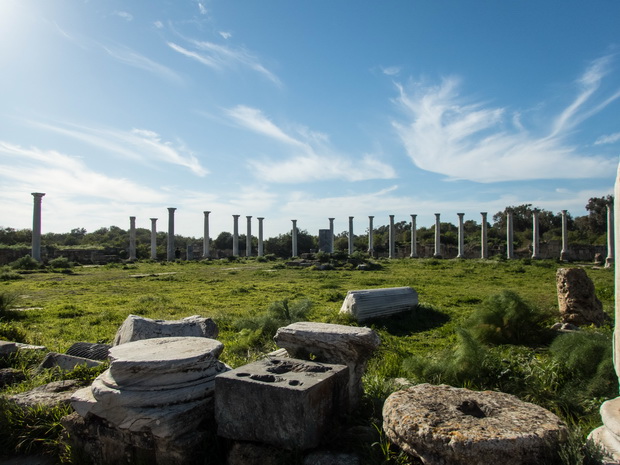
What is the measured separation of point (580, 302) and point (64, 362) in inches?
351

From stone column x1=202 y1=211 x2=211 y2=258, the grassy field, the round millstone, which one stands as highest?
stone column x1=202 y1=211 x2=211 y2=258

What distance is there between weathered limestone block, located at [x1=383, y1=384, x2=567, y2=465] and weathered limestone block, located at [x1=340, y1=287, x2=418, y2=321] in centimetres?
587

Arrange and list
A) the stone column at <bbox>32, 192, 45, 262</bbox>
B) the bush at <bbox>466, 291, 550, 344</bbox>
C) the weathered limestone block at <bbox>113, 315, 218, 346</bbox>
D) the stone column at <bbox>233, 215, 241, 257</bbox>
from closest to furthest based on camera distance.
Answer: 1. the weathered limestone block at <bbox>113, 315, 218, 346</bbox>
2. the bush at <bbox>466, 291, 550, 344</bbox>
3. the stone column at <bbox>32, 192, 45, 262</bbox>
4. the stone column at <bbox>233, 215, 241, 257</bbox>

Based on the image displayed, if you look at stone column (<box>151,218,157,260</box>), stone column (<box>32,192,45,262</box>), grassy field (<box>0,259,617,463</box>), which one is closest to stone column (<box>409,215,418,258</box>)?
grassy field (<box>0,259,617,463</box>)

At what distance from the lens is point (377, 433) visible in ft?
11.2

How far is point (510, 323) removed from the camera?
7.07 m

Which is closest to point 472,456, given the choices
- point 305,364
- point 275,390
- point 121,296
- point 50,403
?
point 275,390

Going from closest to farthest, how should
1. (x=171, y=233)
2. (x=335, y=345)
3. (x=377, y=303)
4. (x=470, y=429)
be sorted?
(x=470, y=429) → (x=335, y=345) → (x=377, y=303) → (x=171, y=233)

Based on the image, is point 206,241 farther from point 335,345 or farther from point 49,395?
point 335,345

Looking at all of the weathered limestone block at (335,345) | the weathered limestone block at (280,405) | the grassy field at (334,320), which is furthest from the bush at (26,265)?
the weathered limestone block at (280,405)

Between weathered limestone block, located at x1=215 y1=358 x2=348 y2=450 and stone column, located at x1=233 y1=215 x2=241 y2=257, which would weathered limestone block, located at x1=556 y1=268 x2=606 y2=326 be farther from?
stone column, located at x1=233 y1=215 x2=241 y2=257

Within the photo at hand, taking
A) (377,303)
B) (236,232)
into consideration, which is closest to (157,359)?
(377,303)

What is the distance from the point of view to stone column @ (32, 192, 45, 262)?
1240 inches

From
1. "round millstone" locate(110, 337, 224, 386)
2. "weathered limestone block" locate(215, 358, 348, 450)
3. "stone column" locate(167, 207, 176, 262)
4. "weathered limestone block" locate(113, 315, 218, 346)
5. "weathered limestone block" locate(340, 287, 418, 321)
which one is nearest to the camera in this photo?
"weathered limestone block" locate(215, 358, 348, 450)
